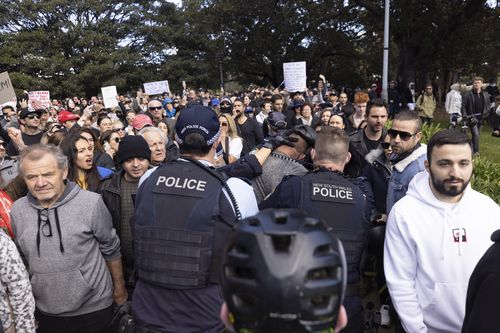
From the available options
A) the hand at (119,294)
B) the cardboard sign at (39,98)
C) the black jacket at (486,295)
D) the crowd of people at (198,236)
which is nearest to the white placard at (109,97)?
the cardboard sign at (39,98)

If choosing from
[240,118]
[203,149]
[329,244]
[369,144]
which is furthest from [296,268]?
[240,118]

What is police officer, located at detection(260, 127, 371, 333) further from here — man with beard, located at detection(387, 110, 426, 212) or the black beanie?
the black beanie

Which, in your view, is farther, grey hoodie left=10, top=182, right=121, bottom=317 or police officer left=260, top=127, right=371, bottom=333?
grey hoodie left=10, top=182, right=121, bottom=317

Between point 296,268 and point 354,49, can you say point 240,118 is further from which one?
point 354,49

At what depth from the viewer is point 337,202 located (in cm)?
264

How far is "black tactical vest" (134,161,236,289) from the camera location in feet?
7.10

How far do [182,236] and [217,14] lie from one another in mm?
34156

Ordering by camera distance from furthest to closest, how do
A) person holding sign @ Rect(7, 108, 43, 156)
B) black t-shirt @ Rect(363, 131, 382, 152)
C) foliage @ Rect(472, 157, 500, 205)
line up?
person holding sign @ Rect(7, 108, 43, 156), black t-shirt @ Rect(363, 131, 382, 152), foliage @ Rect(472, 157, 500, 205)

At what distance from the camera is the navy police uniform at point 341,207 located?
2.63 m

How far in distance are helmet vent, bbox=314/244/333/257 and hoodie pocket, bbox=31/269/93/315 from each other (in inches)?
83.5

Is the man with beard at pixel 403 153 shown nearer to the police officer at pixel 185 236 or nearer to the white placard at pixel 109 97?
the police officer at pixel 185 236

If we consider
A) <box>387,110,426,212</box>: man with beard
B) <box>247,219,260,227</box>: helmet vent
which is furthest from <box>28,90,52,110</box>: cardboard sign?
<box>247,219,260,227</box>: helmet vent

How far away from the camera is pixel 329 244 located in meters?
1.23

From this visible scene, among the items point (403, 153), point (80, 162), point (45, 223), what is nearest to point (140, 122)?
point (80, 162)
